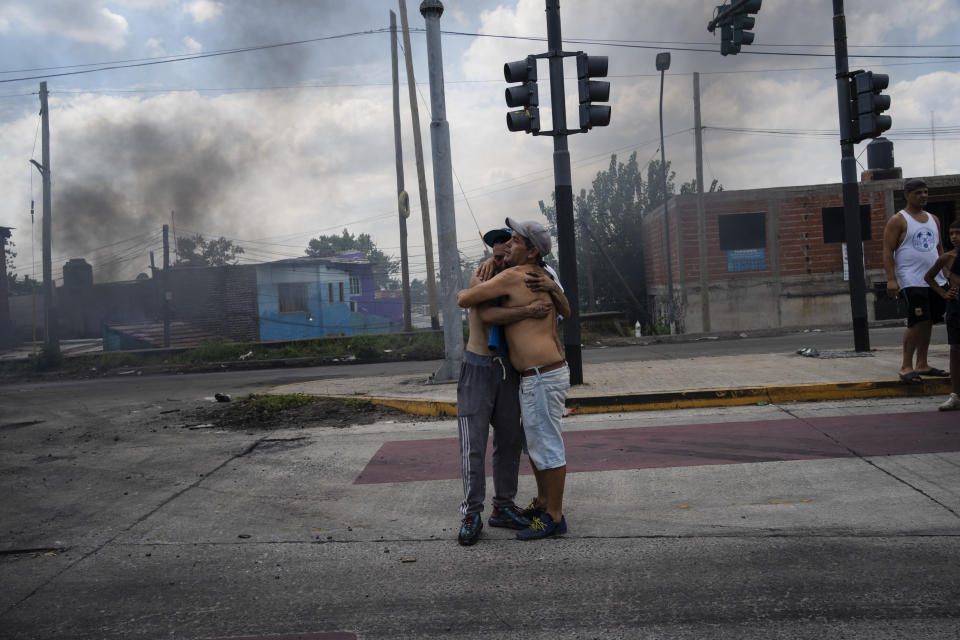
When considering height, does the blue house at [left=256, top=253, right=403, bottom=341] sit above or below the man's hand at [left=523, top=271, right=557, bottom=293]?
above

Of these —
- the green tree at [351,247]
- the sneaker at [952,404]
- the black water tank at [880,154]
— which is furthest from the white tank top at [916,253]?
the green tree at [351,247]

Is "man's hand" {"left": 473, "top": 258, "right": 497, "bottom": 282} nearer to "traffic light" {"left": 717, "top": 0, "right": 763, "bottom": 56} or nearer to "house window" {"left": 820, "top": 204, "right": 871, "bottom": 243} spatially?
"traffic light" {"left": 717, "top": 0, "right": 763, "bottom": 56}

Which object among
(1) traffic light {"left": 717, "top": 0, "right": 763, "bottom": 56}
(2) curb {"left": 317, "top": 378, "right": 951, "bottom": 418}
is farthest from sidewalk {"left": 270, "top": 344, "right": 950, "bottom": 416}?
(1) traffic light {"left": 717, "top": 0, "right": 763, "bottom": 56}

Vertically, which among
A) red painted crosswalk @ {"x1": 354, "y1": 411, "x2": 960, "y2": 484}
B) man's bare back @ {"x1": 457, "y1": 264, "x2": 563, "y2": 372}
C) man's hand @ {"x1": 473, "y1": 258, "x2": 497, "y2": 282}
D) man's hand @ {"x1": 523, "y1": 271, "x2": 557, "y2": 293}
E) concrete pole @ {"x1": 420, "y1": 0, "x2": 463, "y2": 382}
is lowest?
red painted crosswalk @ {"x1": 354, "y1": 411, "x2": 960, "y2": 484}

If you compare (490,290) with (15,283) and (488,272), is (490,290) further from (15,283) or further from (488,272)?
(15,283)

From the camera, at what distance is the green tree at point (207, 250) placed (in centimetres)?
5716

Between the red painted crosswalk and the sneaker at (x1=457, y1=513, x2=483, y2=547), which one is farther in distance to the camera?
the red painted crosswalk

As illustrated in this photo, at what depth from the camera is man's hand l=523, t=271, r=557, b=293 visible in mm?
3828

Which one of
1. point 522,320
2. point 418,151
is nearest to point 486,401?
point 522,320

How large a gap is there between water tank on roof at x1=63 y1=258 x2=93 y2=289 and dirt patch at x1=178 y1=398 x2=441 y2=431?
37483 mm

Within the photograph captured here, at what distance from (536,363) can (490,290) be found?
446 mm

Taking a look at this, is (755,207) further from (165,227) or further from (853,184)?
(165,227)

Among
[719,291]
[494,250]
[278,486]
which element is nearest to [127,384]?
[278,486]

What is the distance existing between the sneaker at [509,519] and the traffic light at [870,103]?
7.33 metres
